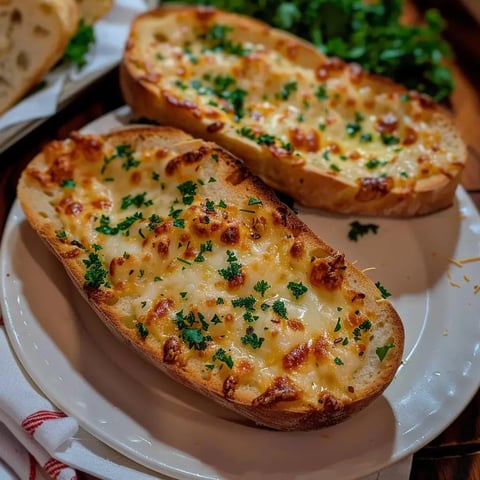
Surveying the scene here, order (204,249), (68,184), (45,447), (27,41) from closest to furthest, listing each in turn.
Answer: (45,447) → (204,249) → (68,184) → (27,41)

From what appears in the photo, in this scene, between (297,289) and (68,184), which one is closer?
(297,289)

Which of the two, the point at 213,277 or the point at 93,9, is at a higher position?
the point at 93,9

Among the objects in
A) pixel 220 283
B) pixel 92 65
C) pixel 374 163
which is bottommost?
pixel 374 163

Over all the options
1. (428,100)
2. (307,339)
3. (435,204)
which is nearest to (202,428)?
(307,339)

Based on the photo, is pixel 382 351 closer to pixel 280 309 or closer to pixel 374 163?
pixel 280 309

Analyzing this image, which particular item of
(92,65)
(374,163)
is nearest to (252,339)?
(374,163)

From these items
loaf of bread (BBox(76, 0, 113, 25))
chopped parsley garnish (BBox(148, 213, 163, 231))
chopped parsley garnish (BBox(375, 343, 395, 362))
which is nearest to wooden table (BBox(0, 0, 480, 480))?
loaf of bread (BBox(76, 0, 113, 25))

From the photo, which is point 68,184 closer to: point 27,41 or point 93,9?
point 27,41

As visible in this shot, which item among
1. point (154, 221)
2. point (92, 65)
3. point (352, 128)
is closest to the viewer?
point (154, 221)
